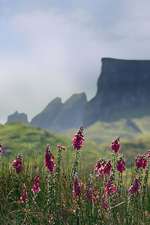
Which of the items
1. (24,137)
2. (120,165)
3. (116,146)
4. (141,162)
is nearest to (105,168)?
(120,165)

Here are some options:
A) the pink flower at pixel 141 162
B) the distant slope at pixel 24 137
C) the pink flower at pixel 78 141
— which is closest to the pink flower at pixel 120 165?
the pink flower at pixel 141 162

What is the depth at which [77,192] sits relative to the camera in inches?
273

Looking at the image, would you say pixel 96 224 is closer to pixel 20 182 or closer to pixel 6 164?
pixel 20 182

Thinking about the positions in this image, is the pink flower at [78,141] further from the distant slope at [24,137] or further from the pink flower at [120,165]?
the distant slope at [24,137]

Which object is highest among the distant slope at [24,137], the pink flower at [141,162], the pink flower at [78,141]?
the distant slope at [24,137]

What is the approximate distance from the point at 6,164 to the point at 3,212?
2349 mm

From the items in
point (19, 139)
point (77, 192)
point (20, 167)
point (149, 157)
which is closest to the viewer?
point (77, 192)

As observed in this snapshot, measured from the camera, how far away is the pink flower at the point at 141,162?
7.73m

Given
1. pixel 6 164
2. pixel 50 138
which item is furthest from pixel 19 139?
pixel 6 164

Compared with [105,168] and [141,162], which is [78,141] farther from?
[141,162]

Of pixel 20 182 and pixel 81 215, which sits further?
pixel 20 182

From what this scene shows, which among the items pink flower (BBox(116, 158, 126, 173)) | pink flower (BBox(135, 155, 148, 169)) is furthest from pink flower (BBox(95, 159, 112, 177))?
pink flower (BBox(135, 155, 148, 169))

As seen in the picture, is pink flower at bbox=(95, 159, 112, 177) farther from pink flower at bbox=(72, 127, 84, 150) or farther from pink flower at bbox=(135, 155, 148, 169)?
pink flower at bbox=(72, 127, 84, 150)

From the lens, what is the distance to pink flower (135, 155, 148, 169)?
7734 millimetres
